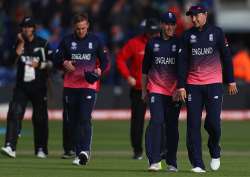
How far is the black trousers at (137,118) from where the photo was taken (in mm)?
20328

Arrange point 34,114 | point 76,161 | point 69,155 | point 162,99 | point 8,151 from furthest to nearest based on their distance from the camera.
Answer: point 34,114, point 69,155, point 8,151, point 76,161, point 162,99

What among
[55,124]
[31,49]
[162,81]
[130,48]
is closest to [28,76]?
[31,49]

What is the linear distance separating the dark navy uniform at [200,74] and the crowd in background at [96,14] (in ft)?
53.5

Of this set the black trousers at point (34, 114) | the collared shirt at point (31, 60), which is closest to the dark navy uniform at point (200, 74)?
→ the collared shirt at point (31, 60)

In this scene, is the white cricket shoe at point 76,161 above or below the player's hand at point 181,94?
below

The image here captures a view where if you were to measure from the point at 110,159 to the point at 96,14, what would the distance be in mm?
15595

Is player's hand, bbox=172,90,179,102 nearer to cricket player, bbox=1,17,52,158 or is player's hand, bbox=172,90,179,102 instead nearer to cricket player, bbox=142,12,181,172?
cricket player, bbox=142,12,181,172

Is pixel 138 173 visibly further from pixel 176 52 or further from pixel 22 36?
pixel 22 36

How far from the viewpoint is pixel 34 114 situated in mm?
20438

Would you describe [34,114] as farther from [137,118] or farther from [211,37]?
[211,37]

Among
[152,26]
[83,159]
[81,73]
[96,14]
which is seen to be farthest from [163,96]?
[96,14]

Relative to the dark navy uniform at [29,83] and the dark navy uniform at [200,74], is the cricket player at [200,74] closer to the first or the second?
the dark navy uniform at [200,74]

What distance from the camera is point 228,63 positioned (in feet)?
54.1

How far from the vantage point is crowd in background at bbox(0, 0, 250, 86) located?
33.5m
